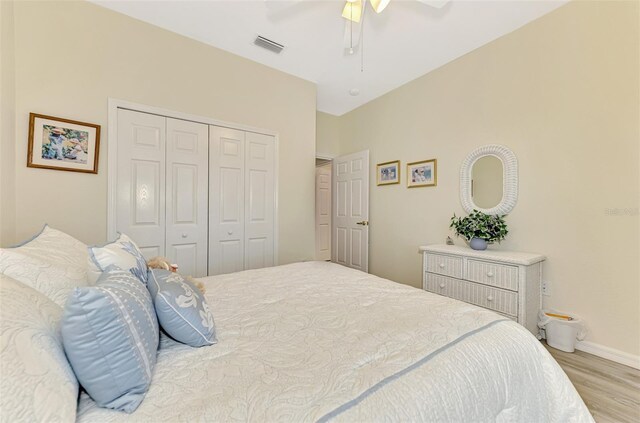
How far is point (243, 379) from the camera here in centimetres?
76

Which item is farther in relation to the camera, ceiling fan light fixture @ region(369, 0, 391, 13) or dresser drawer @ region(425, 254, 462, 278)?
dresser drawer @ region(425, 254, 462, 278)

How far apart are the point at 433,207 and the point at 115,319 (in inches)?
122

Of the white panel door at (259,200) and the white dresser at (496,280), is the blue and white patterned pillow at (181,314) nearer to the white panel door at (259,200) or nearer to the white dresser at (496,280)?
the white panel door at (259,200)

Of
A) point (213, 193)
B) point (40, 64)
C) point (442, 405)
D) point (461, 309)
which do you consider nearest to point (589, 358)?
point (461, 309)

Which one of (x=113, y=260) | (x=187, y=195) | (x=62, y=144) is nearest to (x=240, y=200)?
(x=187, y=195)

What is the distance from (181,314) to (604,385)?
2.51m

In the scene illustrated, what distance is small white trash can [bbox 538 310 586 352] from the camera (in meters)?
2.04

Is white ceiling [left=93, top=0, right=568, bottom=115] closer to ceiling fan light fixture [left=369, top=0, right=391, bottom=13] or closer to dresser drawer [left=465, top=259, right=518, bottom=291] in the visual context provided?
ceiling fan light fixture [left=369, top=0, right=391, bottom=13]

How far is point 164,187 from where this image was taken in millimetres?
2518

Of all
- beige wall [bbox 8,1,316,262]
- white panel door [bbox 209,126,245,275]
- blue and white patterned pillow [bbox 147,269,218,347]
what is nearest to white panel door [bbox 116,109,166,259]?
beige wall [bbox 8,1,316,262]

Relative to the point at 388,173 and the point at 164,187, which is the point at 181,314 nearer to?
the point at 164,187

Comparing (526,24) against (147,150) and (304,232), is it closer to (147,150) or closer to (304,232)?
(304,232)

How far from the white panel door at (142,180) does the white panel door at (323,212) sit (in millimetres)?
3487

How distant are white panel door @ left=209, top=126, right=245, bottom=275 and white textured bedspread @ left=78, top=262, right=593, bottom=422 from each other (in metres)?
1.51
